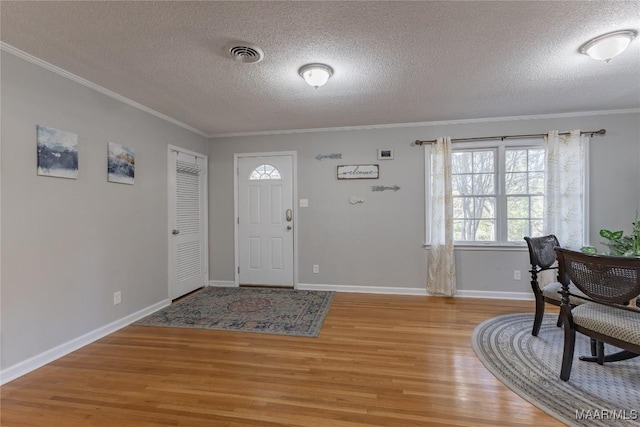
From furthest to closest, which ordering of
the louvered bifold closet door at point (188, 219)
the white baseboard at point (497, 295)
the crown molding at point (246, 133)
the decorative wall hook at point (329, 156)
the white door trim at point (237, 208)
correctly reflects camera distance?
the white door trim at point (237, 208), the decorative wall hook at point (329, 156), the louvered bifold closet door at point (188, 219), the white baseboard at point (497, 295), the crown molding at point (246, 133)

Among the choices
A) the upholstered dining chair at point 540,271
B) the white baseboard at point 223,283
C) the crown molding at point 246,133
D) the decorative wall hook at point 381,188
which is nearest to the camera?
the crown molding at point 246,133

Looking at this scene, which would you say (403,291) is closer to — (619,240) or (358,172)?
(358,172)

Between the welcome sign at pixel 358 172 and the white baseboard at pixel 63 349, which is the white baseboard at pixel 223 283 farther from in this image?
the welcome sign at pixel 358 172

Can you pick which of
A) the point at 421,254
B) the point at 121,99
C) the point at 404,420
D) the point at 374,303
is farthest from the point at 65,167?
the point at 421,254

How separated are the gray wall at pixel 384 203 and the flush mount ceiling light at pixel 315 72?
5.80 feet

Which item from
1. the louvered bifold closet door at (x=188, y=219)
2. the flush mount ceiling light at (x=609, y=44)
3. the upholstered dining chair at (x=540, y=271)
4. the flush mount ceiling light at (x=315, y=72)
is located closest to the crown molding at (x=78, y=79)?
the louvered bifold closet door at (x=188, y=219)

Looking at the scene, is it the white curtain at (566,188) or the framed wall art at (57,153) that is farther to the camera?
the white curtain at (566,188)

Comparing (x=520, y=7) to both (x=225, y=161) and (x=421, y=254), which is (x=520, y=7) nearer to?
(x=421, y=254)

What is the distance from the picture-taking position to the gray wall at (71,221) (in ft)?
6.68

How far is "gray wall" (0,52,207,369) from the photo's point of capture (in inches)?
80.2

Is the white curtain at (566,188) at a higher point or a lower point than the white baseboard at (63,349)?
higher

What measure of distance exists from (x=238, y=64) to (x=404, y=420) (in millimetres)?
2660

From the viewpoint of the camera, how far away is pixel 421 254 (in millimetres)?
3938

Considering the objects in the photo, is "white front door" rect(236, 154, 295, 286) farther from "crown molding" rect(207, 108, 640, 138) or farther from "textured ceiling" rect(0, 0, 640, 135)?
"textured ceiling" rect(0, 0, 640, 135)
